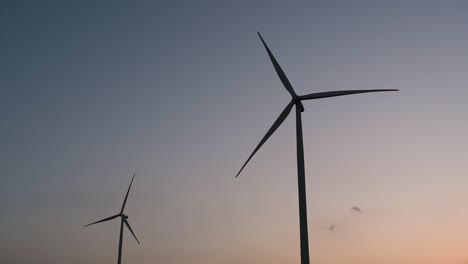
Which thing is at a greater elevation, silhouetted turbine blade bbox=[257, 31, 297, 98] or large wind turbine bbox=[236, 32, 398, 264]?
silhouetted turbine blade bbox=[257, 31, 297, 98]

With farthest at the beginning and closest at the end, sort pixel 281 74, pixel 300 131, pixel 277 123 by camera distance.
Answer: pixel 281 74
pixel 277 123
pixel 300 131

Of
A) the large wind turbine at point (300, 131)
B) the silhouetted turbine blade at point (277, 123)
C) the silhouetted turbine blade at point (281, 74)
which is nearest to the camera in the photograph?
the large wind turbine at point (300, 131)

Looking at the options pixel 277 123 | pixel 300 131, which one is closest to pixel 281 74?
pixel 277 123

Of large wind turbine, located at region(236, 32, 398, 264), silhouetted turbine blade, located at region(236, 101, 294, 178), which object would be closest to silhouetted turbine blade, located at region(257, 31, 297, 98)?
large wind turbine, located at region(236, 32, 398, 264)

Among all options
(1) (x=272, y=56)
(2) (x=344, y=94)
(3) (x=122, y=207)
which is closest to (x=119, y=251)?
(3) (x=122, y=207)

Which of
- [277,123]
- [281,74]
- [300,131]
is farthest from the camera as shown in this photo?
[281,74]

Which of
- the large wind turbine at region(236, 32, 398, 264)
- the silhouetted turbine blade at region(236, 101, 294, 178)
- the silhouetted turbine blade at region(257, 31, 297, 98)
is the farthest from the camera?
the silhouetted turbine blade at region(257, 31, 297, 98)

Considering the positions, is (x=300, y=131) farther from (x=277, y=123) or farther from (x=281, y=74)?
(x=281, y=74)

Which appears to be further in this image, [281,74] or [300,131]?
[281,74]

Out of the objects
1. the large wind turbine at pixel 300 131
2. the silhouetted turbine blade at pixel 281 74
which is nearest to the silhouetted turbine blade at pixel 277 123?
the large wind turbine at pixel 300 131

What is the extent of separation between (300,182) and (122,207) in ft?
246

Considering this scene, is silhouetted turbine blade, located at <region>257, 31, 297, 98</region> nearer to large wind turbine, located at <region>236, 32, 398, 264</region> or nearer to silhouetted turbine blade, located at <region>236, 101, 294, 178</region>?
large wind turbine, located at <region>236, 32, 398, 264</region>

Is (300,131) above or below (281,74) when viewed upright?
below

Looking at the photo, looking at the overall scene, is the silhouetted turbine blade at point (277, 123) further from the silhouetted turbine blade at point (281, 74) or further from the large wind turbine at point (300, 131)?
the silhouetted turbine blade at point (281, 74)
